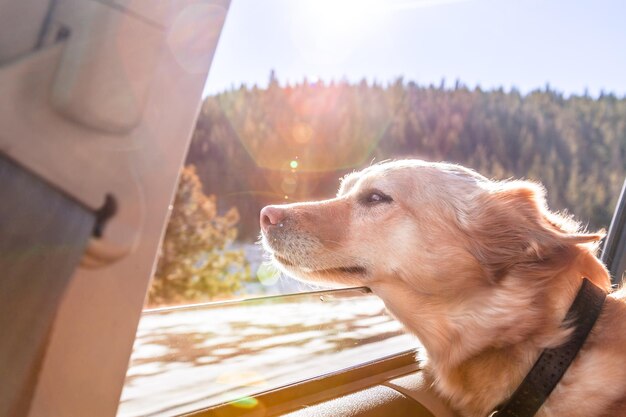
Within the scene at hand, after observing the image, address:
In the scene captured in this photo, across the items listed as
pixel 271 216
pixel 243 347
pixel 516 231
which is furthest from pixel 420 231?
pixel 243 347

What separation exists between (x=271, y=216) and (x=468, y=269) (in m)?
0.83

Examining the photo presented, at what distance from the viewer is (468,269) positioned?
204 centimetres

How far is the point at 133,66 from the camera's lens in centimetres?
95

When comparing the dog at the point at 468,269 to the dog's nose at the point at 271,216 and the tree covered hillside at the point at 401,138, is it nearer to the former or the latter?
the dog's nose at the point at 271,216

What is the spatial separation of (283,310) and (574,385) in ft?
4.21

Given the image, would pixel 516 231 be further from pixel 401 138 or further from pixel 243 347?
pixel 401 138

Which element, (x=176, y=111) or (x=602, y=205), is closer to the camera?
(x=176, y=111)

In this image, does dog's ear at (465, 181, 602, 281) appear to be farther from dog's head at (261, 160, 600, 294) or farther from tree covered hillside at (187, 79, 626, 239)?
tree covered hillside at (187, 79, 626, 239)

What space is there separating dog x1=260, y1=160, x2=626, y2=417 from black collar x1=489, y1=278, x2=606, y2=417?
3cm

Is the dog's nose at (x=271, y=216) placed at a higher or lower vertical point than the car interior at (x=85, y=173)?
lower

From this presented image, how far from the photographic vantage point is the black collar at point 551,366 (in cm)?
172

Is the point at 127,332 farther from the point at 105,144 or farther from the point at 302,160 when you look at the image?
the point at 302,160

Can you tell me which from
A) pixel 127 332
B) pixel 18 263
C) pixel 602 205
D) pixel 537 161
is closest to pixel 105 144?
pixel 18 263

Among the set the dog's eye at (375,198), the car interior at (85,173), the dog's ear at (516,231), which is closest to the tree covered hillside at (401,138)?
the dog's ear at (516,231)
